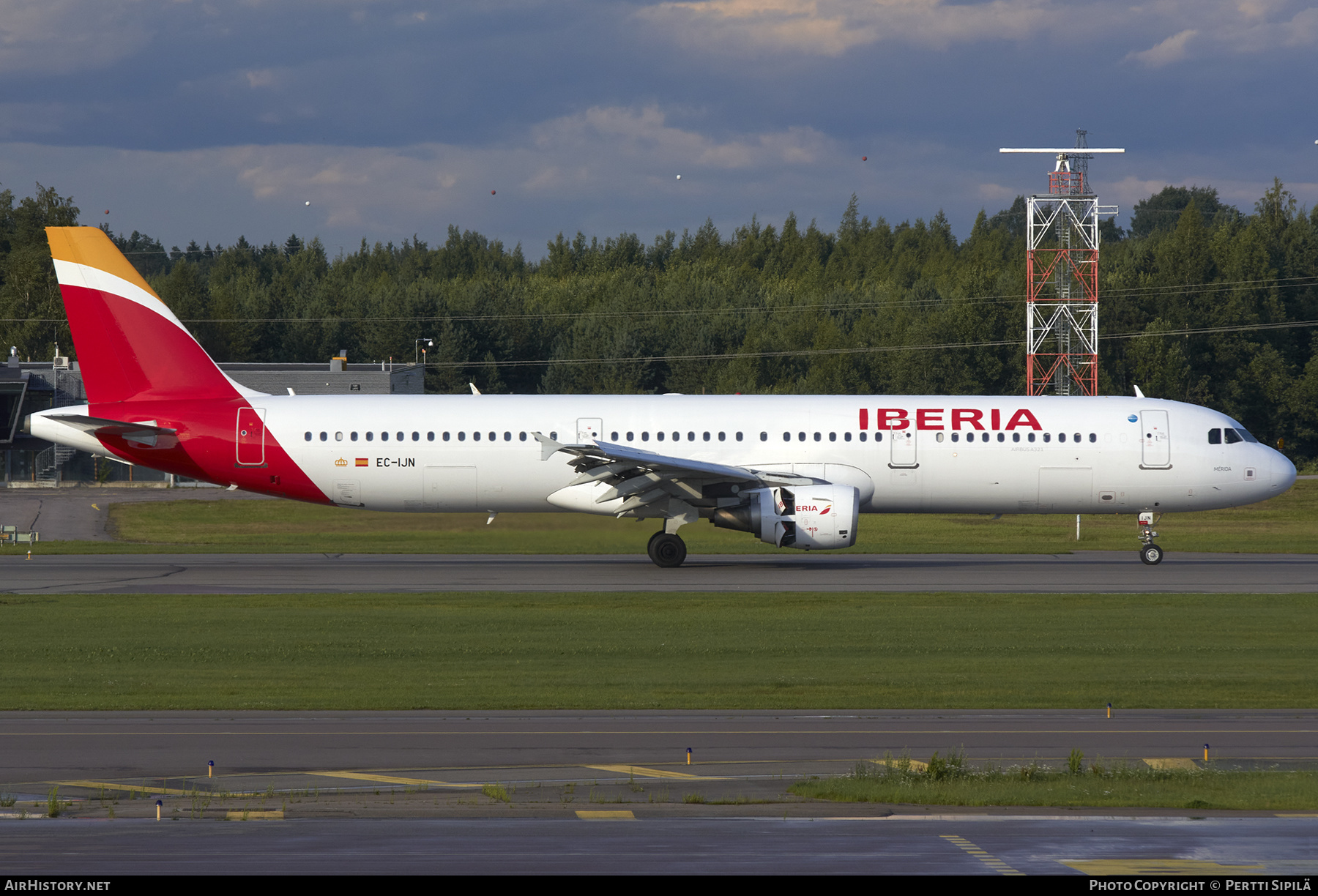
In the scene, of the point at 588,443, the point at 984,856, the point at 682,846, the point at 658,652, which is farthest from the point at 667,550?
the point at 984,856

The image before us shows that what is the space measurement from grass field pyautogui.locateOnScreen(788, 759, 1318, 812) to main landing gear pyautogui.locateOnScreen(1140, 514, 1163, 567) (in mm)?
→ 22142

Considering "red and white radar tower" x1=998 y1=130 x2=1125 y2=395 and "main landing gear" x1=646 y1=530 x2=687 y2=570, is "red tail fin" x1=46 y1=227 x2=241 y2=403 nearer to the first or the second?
"main landing gear" x1=646 y1=530 x2=687 y2=570

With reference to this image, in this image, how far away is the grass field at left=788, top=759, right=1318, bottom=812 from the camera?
10.9 meters

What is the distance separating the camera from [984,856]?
909 centimetres

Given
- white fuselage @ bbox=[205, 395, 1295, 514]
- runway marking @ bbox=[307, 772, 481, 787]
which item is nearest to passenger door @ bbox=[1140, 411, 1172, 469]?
white fuselage @ bbox=[205, 395, 1295, 514]

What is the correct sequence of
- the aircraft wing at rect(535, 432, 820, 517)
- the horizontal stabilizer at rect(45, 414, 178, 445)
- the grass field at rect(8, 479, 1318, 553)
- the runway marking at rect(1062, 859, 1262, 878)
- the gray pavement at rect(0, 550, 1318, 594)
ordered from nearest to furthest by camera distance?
the runway marking at rect(1062, 859, 1262, 878) < the gray pavement at rect(0, 550, 1318, 594) < the aircraft wing at rect(535, 432, 820, 517) < the horizontal stabilizer at rect(45, 414, 178, 445) < the grass field at rect(8, 479, 1318, 553)

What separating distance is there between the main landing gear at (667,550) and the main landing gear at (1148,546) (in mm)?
11343

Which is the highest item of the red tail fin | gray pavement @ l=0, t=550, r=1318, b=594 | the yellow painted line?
the red tail fin

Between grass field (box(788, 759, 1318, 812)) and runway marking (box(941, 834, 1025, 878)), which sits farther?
grass field (box(788, 759, 1318, 812))

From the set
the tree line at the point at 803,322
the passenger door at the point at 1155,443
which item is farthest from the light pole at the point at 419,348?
the passenger door at the point at 1155,443

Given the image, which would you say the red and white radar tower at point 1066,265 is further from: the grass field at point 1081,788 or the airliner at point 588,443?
the grass field at point 1081,788

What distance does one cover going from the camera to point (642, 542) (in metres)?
31.1

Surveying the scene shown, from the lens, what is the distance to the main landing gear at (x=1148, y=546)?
108 ft
